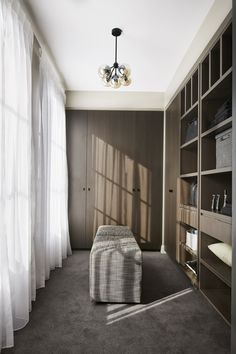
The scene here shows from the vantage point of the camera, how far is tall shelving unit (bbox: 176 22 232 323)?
2123mm

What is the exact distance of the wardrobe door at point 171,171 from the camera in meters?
3.56

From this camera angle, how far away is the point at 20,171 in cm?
215

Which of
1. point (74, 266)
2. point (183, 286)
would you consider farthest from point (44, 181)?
point (183, 286)

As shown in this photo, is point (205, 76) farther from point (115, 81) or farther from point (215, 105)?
point (115, 81)

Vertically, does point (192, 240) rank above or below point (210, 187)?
below

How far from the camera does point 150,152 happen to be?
4.48 metres

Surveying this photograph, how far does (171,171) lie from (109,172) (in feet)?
3.61

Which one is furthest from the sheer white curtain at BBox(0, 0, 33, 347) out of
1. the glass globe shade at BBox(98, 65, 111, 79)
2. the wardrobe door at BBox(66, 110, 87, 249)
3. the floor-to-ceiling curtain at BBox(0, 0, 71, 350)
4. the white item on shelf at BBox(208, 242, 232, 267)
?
the wardrobe door at BBox(66, 110, 87, 249)

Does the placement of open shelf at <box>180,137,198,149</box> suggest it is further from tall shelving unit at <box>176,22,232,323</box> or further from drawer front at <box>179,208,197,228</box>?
drawer front at <box>179,208,197,228</box>

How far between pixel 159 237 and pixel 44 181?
2323 mm

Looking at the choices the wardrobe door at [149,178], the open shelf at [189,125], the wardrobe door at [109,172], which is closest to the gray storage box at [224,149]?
the open shelf at [189,125]

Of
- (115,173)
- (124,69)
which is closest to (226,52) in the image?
(124,69)

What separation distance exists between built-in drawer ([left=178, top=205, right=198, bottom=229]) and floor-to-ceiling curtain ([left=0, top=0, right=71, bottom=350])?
1581 mm

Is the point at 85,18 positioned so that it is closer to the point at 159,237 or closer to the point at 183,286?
the point at 183,286
